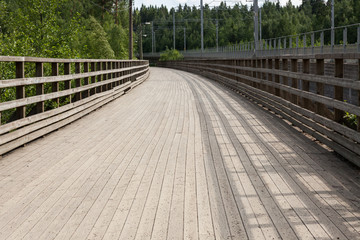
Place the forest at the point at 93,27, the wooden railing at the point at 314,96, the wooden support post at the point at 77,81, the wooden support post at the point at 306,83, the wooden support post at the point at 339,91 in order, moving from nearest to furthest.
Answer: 1. the wooden railing at the point at 314,96
2. the wooden support post at the point at 339,91
3. the wooden support post at the point at 306,83
4. the wooden support post at the point at 77,81
5. the forest at the point at 93,27

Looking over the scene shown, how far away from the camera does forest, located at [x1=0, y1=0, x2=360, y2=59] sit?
2564cm

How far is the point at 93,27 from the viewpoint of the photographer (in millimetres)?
63594

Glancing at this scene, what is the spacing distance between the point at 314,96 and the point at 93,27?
190 feet

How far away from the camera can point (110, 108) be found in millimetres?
14125

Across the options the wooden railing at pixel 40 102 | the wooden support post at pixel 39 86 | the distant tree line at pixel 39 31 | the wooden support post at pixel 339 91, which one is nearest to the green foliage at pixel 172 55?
the distant tree line at pixel 39 31

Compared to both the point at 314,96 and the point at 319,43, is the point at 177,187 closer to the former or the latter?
the point at 314,96

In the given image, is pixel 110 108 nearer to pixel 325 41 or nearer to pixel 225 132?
pixel 225 132

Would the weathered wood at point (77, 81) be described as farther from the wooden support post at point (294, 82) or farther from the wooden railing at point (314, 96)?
the wooden support post at point (294, 82)

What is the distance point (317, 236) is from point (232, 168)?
8.16ft

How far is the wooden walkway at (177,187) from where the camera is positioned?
4219 millimetres

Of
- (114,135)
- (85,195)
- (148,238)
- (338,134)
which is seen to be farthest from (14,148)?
(338,134)

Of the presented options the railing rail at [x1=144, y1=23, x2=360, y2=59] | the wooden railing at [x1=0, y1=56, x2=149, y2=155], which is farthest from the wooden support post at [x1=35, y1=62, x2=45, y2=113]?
the railing rail at [x1=144, y1=23, x2=360, y2=59]

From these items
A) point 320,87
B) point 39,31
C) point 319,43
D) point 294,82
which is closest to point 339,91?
point 320,87

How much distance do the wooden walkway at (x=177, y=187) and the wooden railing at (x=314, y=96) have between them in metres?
0.31
